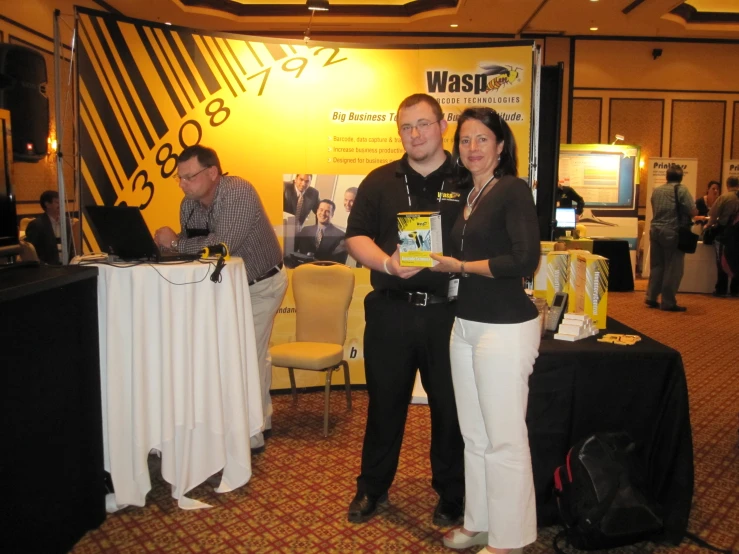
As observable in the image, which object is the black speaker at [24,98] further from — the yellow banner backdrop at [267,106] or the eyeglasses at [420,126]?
the eyeglasses at [420,126]

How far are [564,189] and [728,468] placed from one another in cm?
510

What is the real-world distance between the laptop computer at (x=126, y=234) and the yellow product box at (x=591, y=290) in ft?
5.39

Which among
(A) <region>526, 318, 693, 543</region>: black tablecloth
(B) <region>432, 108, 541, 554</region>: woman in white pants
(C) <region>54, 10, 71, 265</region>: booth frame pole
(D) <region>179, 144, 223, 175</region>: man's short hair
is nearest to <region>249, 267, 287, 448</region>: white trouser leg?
(D) <region>179, 144, 223, 175</region>: man's short hair

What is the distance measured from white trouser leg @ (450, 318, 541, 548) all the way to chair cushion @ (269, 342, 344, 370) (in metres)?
1.44

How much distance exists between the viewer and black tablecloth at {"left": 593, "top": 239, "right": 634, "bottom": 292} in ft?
29.1

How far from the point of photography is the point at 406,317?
238 centimetres

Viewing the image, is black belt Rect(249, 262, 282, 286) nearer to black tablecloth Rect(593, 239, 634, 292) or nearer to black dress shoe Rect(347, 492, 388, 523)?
black dress shoe Rect(347, 492, 388, 523)

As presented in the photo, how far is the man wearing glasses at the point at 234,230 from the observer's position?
2.94 m

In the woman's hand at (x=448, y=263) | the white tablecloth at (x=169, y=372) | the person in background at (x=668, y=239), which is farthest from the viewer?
the person in background at (x=668, y=239)

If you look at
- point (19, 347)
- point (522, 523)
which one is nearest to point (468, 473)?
point (522, 523)

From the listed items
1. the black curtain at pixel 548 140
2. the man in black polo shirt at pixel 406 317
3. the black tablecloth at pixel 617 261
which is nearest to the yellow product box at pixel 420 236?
the man in black polo shirt at pixel 406 317

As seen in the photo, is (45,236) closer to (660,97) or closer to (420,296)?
(420,296)

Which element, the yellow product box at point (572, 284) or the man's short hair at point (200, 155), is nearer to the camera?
the yellow product box at point (572, 284)

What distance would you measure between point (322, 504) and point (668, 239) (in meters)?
6.12
